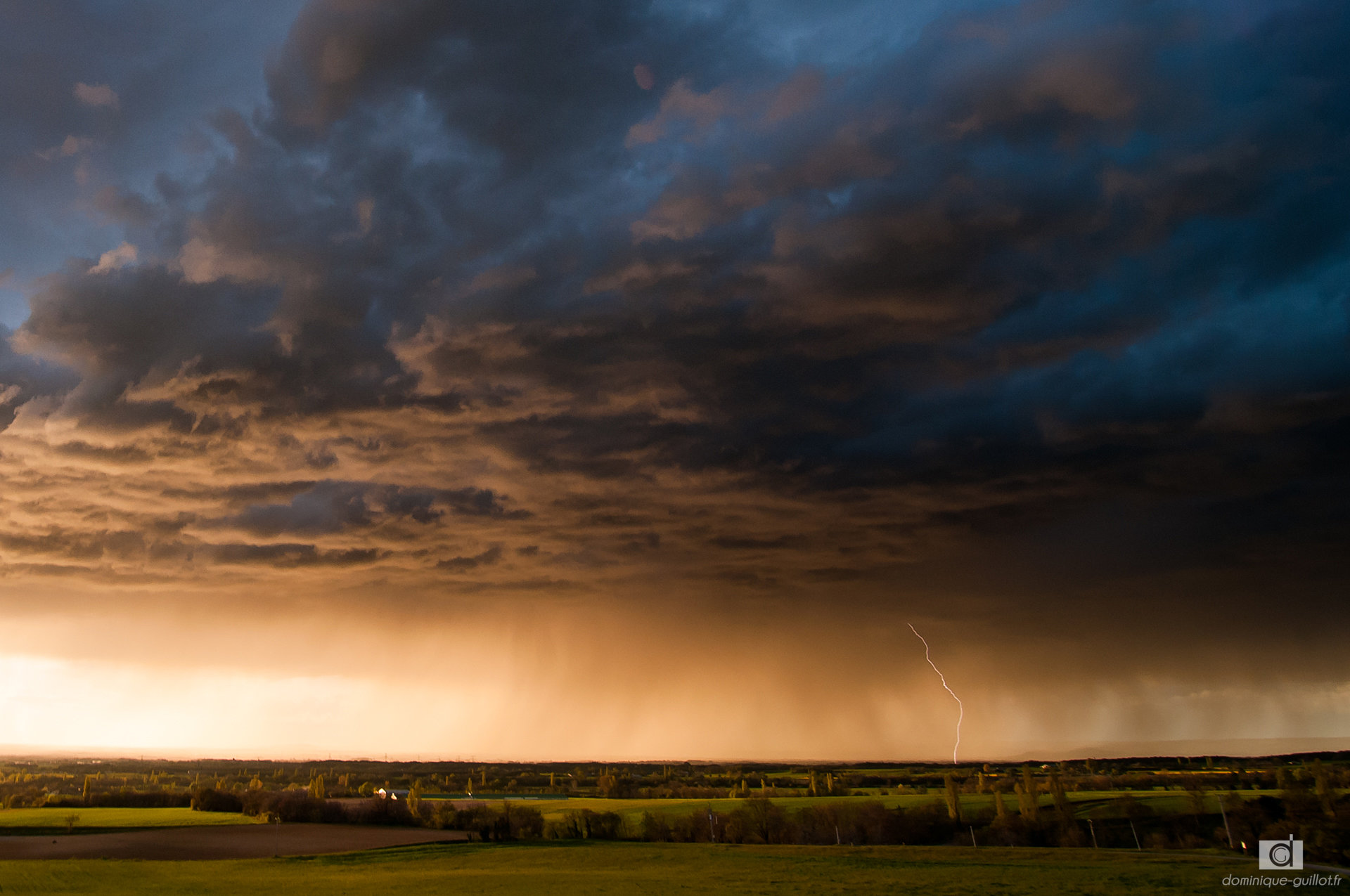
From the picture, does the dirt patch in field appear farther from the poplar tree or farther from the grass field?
the poplar tree

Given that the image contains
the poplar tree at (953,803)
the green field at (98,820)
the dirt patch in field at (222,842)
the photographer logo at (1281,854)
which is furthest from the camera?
the green field at (98,820)

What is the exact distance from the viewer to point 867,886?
69938mm

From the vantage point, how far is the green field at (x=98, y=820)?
535 feet

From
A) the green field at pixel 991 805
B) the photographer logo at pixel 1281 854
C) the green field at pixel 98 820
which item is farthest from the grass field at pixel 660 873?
the green field at pixel 98 820

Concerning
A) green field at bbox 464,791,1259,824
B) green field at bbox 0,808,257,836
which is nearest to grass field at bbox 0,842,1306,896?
green field at bbox 464,791,1259,824

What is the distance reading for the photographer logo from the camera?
89.5 m

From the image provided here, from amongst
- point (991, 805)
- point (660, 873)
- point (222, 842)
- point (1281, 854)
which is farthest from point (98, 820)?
point (1281, 854)

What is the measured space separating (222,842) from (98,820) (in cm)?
6762

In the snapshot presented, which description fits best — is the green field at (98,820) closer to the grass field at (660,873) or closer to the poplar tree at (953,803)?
the grass field at (660,873)

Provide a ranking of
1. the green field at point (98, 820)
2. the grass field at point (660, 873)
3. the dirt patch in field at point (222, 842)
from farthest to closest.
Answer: the green field at point (98, 820) < the dirt patch in field at point (222, 842) < the grass field at point (660, 873)

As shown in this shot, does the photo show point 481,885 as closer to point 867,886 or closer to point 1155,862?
point 867,886

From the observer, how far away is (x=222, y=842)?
13738cm

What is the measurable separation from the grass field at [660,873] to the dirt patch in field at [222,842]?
14229 millimetres

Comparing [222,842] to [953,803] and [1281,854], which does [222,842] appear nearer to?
[953,803]
